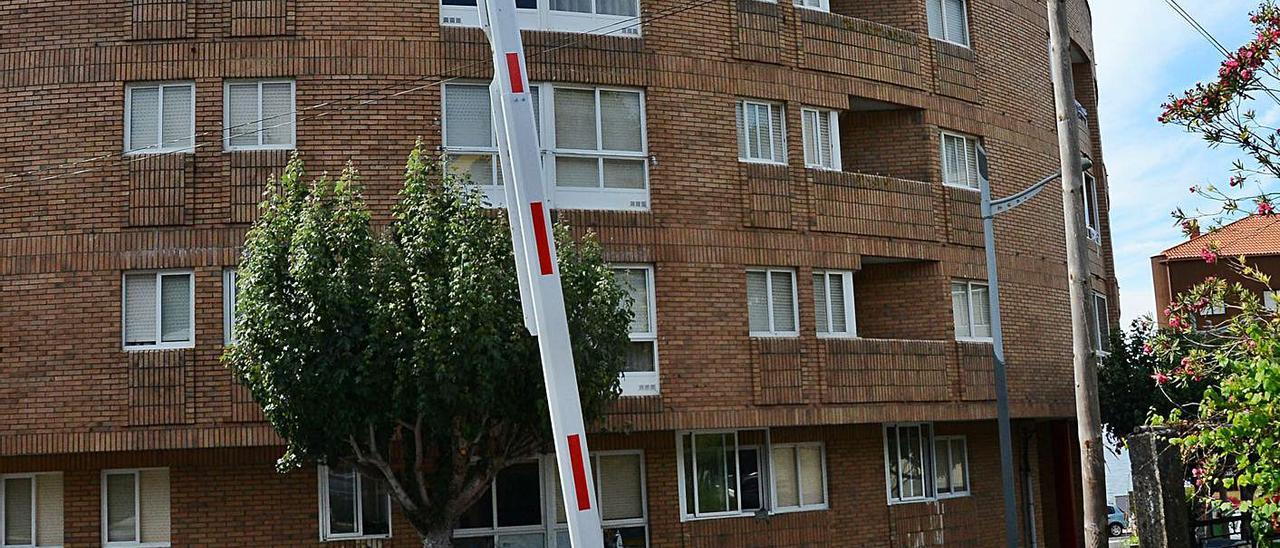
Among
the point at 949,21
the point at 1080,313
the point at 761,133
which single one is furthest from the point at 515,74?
the point at 949,21

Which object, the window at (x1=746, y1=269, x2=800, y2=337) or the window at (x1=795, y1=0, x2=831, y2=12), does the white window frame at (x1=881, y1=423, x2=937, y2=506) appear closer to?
the window at (x1=746, y1=269, x2=800, y2=337)

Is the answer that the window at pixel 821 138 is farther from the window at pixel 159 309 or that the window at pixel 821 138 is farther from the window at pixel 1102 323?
the window at pixel 159 309

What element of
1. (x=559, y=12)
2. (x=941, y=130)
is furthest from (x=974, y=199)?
(x=559, y=12)

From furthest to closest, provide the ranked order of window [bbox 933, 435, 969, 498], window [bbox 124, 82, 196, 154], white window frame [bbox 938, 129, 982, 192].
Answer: window [bbox 933, 435, 969, 498]
white window frame [bbox 938, 129, 982, 192]
window [bbox 124, 82, 196, 154]

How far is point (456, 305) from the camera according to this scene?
13383 millimetres

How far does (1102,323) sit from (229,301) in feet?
60.4

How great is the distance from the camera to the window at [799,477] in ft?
66.3

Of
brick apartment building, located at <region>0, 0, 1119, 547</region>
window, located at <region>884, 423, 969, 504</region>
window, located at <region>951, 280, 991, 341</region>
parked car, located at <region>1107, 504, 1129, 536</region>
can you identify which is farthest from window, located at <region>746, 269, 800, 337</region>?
parked car, located at <region>1107, 504, 1129, 536</region>

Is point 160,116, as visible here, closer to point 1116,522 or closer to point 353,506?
point 353,506

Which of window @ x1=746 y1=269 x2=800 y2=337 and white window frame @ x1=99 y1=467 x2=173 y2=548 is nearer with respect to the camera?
white window frame @ x1=99 y1=467 x2=173 y2=548

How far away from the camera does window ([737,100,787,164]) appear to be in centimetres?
1984

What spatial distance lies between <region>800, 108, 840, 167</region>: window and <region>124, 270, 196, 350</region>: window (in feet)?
29.6

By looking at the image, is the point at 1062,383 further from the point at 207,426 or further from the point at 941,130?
the point at 207,426

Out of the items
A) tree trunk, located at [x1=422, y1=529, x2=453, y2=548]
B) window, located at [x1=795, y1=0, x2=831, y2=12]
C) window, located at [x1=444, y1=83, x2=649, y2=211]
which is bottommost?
tree trunk, located at [x1=422, y1=529, x2=453, y2=548]
